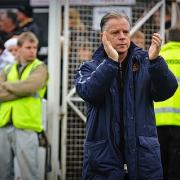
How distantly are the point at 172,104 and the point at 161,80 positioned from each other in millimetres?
1620

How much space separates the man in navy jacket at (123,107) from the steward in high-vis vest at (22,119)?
2.81m

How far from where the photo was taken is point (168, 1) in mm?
7973

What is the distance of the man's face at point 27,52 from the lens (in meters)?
7.03

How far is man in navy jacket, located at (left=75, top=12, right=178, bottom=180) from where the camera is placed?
3.86m

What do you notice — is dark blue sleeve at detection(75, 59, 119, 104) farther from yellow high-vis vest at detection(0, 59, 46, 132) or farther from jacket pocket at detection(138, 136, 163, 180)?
yellow high-vis vest at detection(0, 59, 46, 132)

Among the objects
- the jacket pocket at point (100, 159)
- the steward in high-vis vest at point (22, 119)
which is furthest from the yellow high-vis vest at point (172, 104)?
the steward in high-vis vest at point (22, 119)

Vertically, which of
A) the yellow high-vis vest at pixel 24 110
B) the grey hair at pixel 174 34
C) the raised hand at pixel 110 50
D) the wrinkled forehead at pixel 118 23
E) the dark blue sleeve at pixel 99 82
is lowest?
the yellow high-vis vest at pixel 24 110

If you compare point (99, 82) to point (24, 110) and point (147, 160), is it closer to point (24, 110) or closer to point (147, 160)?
point (147, 160)

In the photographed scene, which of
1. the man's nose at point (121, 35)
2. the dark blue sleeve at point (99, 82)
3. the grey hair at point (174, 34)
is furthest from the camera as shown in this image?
the grey hair at point (174, 34)

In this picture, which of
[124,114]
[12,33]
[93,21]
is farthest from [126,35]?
[12,33]

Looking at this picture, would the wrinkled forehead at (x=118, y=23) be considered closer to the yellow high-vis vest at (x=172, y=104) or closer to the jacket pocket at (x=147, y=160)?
the jacket pocket at (x=147, y=160)

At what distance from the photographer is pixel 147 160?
12.7ft


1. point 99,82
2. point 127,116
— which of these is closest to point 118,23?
point 99,82

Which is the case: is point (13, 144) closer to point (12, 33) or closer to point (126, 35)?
point (12, 33)
